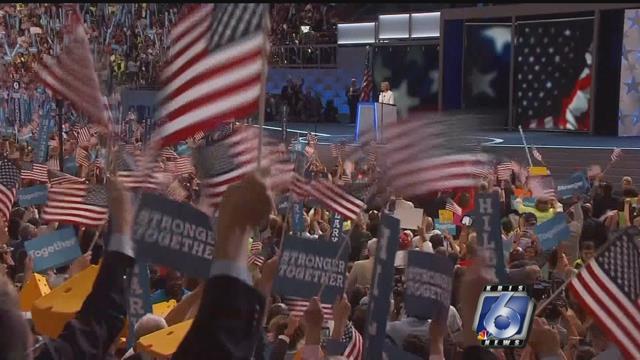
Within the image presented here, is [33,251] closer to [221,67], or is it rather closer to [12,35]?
[221,67]

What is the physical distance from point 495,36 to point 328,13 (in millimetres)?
11184

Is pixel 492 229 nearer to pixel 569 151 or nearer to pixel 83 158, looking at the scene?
pixel 83 158

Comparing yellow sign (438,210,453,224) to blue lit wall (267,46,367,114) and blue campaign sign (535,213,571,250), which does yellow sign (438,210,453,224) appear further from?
blue lit wall (267,46,367,114)

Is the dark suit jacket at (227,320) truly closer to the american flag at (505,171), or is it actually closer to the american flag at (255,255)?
the american flag at (255,255)

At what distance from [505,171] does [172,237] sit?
33.4 ft

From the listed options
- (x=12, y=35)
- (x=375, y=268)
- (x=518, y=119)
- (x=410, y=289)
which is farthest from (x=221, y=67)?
(x=12, y=35)

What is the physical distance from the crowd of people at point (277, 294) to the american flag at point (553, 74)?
342 inches

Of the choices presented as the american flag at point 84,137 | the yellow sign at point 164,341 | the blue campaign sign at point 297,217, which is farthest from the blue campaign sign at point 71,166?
the yellow sign at point 164,341

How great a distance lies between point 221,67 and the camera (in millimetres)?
3971

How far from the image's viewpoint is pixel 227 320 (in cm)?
211

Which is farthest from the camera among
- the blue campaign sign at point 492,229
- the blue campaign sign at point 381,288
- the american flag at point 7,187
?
the american flag at point 7,187

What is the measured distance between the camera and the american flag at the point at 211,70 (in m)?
3.79

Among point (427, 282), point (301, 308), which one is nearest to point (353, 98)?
point (301, 308)

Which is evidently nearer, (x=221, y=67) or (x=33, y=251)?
(x=221, y=67)
